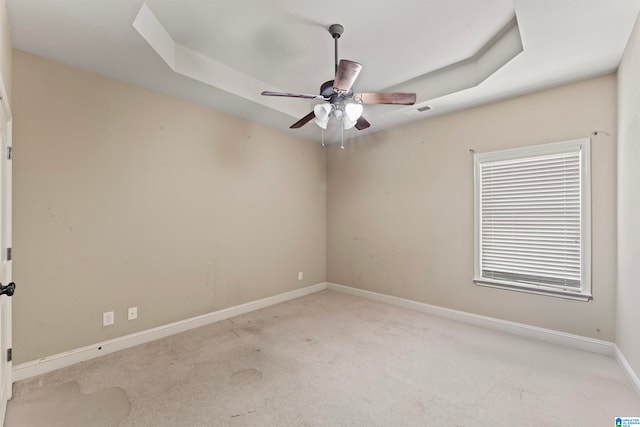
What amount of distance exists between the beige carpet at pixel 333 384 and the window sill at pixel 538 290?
1.65 ft

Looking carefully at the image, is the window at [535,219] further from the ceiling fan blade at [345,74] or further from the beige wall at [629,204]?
the ceiling fan blade at [345,74]

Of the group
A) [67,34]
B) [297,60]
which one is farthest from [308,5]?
[67,34]

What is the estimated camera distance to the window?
2822 millimetres

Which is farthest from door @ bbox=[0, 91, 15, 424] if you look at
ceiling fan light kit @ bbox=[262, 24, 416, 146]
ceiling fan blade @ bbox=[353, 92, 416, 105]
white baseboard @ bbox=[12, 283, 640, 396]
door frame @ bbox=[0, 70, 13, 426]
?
ceiling fan blade @ bbox=[353, 92, 416, 105]

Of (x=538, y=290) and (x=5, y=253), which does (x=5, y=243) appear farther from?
(x=538, y=290)

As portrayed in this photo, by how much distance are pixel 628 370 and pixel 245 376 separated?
3.05m

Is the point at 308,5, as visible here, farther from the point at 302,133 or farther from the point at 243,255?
the point at 243,255

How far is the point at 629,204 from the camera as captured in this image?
2273 millimetres

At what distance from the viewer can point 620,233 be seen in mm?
2512

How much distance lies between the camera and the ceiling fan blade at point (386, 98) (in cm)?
241

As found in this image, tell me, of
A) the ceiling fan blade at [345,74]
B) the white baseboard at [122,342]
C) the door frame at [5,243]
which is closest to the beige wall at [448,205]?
the white baseboard at [122,342]

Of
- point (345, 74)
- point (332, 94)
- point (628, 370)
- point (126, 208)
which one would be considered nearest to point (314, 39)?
point (332, 94)

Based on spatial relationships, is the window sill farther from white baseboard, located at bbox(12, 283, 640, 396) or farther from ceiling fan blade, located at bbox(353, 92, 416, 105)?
ceiling fan blade, located at bbox(353, 92, 416, 105)

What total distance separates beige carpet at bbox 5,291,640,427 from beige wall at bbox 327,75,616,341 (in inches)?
17.6
